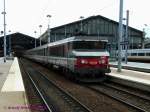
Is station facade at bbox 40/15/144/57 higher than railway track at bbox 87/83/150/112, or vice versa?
station facade at bbox 40/15/144/57

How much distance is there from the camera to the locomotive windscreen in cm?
2312

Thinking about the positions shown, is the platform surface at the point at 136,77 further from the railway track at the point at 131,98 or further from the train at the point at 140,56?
the train at the point at 140,56

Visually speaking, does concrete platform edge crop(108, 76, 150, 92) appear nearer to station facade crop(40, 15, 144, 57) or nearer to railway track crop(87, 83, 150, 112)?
railway track crop(87, 83, 150, 112)

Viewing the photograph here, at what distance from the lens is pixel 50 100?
1605cm

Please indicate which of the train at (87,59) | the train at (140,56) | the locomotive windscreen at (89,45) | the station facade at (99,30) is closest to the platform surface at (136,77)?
the train at (87,59)

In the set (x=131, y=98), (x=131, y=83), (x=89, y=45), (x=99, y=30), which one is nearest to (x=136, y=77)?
(x=131, y=83)

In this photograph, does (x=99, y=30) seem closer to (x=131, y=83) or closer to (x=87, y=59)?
(x=87, y=59)

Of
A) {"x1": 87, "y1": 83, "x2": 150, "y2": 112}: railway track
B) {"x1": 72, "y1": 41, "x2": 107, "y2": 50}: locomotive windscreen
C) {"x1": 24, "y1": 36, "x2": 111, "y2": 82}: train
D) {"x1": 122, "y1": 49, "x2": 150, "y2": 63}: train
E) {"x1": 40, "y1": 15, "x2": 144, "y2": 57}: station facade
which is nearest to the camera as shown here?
{"x1": 87, "y1": 83, "x2": 150, "y2": 112}: railway track

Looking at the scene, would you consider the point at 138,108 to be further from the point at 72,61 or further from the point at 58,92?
the point at 72,61

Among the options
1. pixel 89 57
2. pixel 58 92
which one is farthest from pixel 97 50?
pixel 58 92

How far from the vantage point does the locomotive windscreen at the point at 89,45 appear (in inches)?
910

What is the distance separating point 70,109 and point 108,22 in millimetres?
102549

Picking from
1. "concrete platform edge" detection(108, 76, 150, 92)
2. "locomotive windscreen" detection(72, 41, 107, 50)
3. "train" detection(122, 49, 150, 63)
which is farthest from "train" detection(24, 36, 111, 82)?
"train" detection(122, 49, 150, 63)

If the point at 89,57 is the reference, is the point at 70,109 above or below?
below
